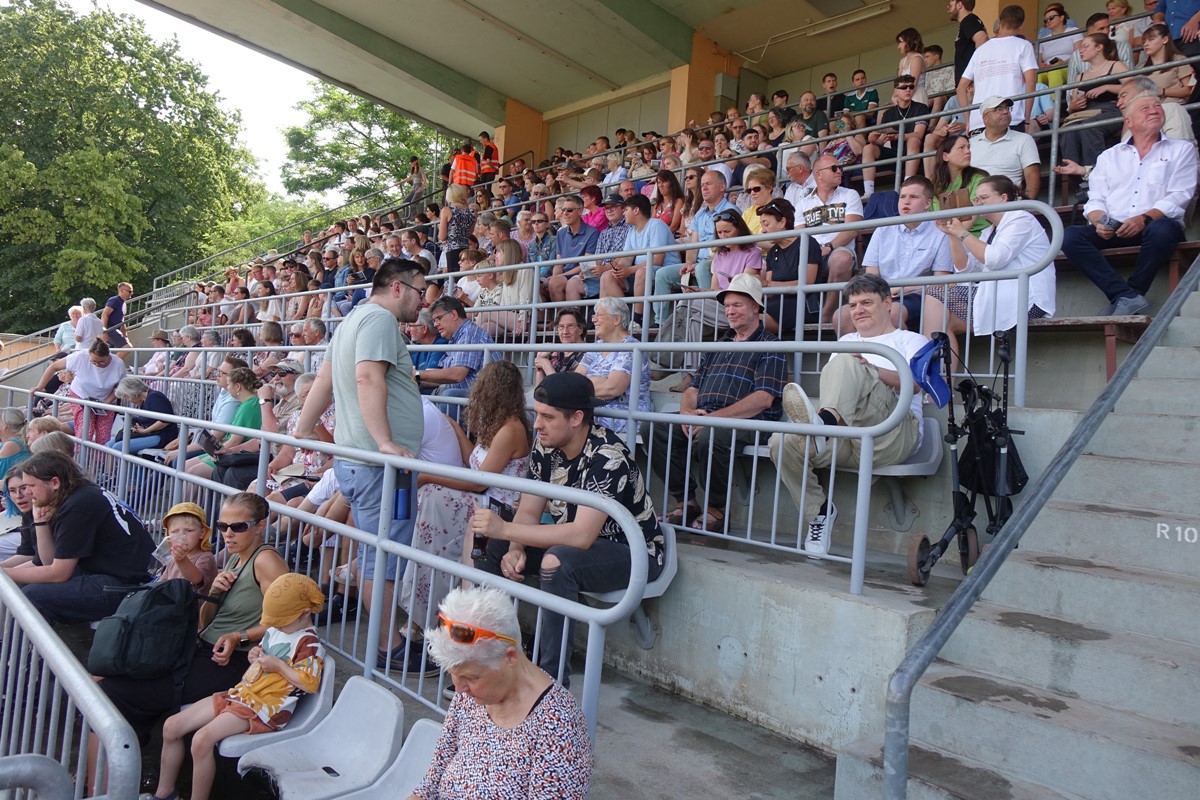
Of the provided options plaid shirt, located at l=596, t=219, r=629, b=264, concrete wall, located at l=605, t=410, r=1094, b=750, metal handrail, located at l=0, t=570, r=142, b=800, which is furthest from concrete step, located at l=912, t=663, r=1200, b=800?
plaid shirt, located at l=596, t=219, r=629, b=264

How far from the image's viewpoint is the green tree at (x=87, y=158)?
1147 inches

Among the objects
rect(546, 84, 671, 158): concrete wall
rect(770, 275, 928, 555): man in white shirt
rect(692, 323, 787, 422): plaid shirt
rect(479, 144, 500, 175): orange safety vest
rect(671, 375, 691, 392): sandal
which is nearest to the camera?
rect(770, 275, 928, 555): man in white shirt

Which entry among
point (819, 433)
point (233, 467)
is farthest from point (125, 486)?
point (819, 433)

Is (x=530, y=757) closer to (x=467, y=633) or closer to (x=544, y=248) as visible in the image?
(x=467, y=633)

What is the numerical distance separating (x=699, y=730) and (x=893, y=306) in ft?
10.7

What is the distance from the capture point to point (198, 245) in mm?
34719

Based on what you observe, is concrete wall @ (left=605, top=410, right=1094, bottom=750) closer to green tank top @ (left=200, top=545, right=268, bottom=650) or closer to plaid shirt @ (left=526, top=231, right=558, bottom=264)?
green tank top @ (left=200, top=545, right=268, bottom=650)

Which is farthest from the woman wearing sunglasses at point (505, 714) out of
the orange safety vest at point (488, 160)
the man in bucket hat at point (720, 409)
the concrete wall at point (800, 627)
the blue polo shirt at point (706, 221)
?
the orange safety vest at point (488, 160)

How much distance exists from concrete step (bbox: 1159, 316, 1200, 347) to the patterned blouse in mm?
4136

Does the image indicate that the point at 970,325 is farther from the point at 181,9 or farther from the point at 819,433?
the point at 181,9

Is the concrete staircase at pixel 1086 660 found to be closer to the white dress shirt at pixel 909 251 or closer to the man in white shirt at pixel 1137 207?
the man in white shirt at pixel 1137 207

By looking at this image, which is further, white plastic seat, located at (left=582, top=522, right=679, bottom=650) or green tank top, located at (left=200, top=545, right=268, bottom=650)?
green tank top, located at (left=200, top=545, right=268, bottom=650)

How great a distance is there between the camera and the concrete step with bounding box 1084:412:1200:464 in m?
3.81

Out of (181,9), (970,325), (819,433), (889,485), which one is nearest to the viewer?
(819,433)
